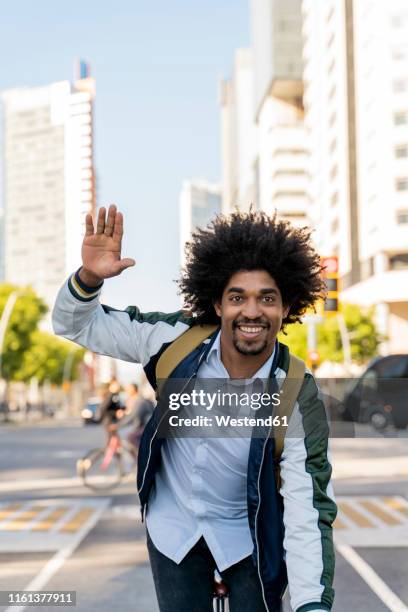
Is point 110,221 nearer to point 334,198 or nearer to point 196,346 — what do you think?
point 196,346

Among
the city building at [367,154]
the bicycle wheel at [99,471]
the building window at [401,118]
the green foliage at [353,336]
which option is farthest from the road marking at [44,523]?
the building window at [401,118]

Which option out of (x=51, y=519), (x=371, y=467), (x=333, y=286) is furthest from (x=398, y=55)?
(x=51, y=519)

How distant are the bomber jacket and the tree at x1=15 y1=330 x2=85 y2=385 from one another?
221ft

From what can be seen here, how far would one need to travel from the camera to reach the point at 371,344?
71875 millimetres

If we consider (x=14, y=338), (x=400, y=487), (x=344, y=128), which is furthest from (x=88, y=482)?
(x=344, y=128)

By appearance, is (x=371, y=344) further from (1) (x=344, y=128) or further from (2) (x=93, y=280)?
(2) (x=93, y=280)

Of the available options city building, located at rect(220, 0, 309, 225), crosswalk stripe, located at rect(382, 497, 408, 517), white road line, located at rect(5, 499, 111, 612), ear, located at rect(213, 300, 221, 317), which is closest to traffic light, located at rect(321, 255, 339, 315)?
crosswalk stripe, located at rect(382, 497, 408, 517)

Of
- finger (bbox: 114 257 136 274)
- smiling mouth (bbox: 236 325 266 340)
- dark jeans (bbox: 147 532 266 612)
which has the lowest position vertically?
dark jeans (bbox: 147 532 266 612)

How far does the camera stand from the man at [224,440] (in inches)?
116

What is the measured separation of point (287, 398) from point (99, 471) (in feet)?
39.0

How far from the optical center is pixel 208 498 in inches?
124

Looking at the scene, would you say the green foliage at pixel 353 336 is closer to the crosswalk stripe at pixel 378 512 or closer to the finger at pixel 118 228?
the crosswalk stripe at pixel 378 512

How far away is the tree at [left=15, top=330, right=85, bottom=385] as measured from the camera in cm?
7406

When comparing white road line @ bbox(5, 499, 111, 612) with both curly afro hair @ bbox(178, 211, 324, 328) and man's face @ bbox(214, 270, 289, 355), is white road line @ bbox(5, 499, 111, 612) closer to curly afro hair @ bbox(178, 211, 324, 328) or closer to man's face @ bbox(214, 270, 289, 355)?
curly afro hair @ bbox(178, 211, 324, 328)
